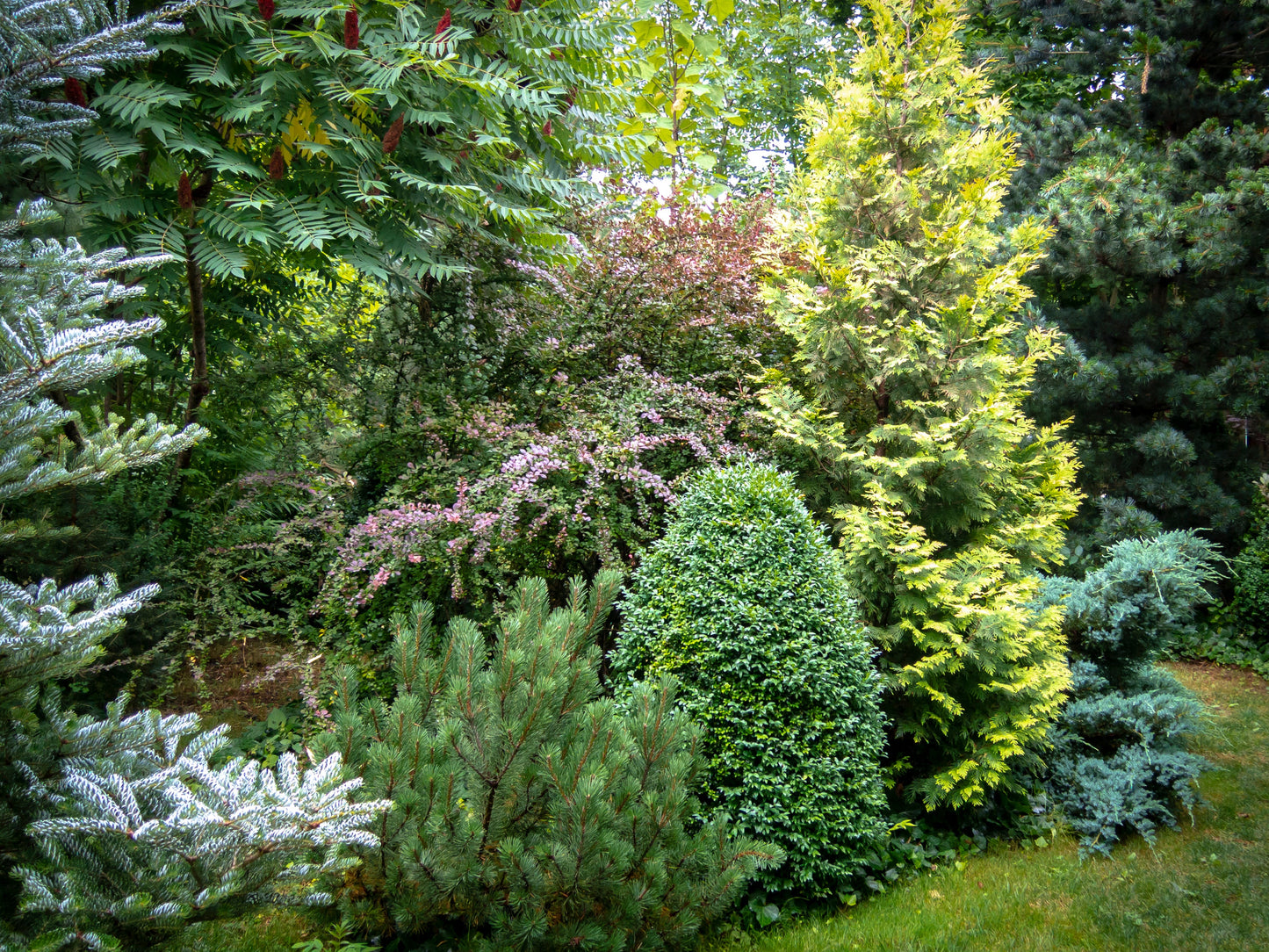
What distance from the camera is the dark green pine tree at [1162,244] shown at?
276 inches

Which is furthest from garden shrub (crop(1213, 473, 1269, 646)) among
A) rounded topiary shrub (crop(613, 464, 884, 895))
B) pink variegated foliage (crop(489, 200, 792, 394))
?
rounded topiary shrub (crop(613, 464, 884, 895))

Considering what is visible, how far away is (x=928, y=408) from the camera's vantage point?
437 centimetres

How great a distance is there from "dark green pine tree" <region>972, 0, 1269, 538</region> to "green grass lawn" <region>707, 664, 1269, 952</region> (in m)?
4.53

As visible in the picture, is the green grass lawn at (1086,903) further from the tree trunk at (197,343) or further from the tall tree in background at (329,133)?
the tree trunk at (197,343)

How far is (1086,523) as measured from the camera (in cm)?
773

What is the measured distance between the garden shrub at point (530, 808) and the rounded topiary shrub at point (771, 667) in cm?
44

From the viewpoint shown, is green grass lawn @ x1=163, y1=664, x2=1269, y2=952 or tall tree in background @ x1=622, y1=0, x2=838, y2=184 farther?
tall tree in background @ x1=622, y1=0, x2=838, y2=184

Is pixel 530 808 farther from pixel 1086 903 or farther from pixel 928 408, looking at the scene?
pixel 928 408

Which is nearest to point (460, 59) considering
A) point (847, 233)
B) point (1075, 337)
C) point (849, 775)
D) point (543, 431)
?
point (543, 431)

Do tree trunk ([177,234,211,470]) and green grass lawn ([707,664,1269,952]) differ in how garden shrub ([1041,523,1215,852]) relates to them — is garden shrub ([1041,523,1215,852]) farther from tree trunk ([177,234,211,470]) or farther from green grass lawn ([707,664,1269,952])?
tree trunk ([177,234,211,470])

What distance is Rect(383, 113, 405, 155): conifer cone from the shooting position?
3.32 metres

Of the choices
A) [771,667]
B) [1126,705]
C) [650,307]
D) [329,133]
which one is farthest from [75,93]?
[1126,705]

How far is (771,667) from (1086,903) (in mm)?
1765

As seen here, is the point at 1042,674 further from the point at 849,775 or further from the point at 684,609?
the point at 684,609
